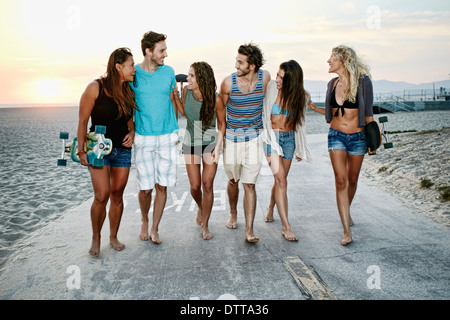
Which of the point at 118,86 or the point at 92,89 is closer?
the point at 92,89

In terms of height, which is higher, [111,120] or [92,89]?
[92,89]

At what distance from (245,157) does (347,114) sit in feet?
4.10

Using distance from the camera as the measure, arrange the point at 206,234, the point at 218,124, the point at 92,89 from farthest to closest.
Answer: the point at 206,234, the point at 218,124, the point at 92,89

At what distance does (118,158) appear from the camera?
407 cm

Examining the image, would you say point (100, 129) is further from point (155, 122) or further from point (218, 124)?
point (218, 124)

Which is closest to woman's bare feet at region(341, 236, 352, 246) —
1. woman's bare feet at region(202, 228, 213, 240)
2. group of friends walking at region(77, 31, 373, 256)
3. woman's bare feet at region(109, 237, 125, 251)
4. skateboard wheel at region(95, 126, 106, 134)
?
group of friends walking at region(77, 31, 373, 256)

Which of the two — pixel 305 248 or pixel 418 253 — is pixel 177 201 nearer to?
pixel 305 248

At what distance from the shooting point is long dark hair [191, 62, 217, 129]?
14.7ft

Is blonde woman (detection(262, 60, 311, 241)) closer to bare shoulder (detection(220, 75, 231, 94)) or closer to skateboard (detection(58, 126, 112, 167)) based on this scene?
bare shoulder (detection(220, 75, 231, 94))

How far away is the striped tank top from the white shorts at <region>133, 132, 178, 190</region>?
66 cm

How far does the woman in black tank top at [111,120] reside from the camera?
385 centimetres

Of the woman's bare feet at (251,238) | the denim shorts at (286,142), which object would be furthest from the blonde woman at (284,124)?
the woman's bare feet at (251,238)

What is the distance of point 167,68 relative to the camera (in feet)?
14.1

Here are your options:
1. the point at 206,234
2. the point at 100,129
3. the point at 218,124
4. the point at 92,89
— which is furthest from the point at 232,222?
the point at 92,89
